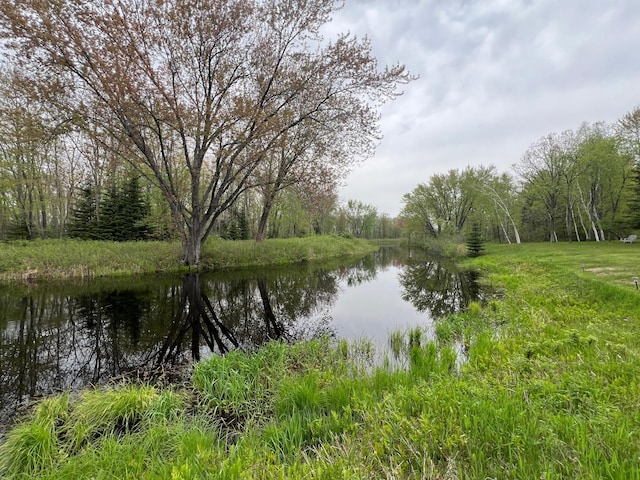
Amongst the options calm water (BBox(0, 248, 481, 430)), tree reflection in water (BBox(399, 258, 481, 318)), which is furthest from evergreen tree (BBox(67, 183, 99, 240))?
tree reflection in water (BBox(399, 258, 481, 318))

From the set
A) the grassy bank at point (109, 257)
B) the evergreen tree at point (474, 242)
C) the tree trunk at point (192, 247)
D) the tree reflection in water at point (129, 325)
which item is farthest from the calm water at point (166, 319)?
the evergreen tree at point (474, 242)

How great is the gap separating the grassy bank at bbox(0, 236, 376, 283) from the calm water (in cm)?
177

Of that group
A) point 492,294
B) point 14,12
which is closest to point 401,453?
point 492,294

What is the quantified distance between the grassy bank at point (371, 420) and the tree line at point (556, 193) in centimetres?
3210

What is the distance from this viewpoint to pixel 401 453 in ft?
8.02

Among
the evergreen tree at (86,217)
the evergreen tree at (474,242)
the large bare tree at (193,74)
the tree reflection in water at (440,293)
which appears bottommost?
the tree reflection in water at (440,293)

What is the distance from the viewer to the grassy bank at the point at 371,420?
7.30 feet

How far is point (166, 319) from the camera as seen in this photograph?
803cm

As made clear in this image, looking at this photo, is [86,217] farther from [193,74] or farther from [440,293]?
[440,293]

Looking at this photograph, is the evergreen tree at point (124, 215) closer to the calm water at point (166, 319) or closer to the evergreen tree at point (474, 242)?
the calm water at point (166, 319)

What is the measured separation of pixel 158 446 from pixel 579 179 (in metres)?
39.4

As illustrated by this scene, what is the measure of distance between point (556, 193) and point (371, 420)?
40119mm

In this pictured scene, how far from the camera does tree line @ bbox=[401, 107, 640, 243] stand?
87.4ft

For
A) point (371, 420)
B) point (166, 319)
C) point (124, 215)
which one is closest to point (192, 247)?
point (166, 319)
